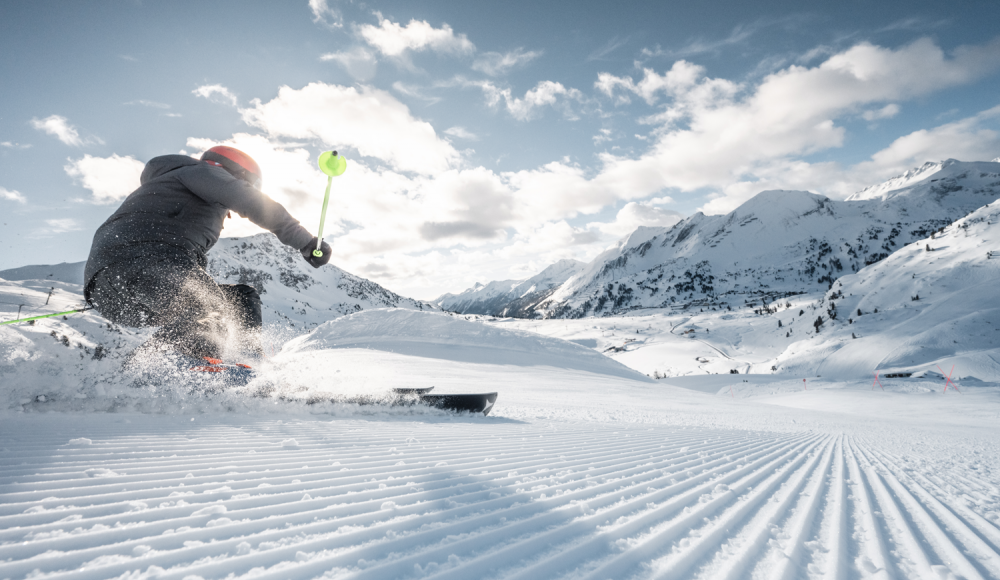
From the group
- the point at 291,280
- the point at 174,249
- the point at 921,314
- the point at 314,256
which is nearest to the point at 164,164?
the point at 174,249

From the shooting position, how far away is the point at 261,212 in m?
3.40

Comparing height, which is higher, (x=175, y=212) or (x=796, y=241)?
(x=796, y=241)

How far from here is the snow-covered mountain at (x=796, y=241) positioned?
338 ft

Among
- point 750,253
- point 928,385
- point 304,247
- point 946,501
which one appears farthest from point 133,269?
point 750,253

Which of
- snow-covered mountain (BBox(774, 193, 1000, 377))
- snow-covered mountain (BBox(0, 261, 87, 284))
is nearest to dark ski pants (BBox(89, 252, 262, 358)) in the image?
snow-covered mountain (BBox(774, 193, 1000, 377))

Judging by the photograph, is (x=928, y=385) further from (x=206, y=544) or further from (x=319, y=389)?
(x=206, y=544)

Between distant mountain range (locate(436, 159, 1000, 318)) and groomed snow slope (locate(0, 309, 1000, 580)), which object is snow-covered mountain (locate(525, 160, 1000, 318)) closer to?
distant mountain range (locate(436, 159, 1000, 318))

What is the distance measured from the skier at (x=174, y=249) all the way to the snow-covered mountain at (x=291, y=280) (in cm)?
9157

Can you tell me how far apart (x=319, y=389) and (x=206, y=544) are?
3.31 metres

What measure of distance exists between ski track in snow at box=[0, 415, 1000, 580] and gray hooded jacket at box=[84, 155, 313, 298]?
5.00ft

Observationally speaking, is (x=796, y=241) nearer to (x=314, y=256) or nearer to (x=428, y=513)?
(x=314, y=256)

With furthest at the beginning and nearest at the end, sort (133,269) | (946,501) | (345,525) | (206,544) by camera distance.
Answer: (133,269) < (946,501) < (345,525) < (206,544)

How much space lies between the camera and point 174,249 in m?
3.48

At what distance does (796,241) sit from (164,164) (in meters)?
155
